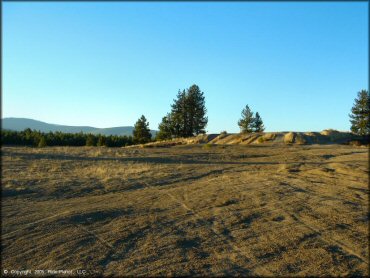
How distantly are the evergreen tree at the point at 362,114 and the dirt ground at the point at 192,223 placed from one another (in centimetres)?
3966

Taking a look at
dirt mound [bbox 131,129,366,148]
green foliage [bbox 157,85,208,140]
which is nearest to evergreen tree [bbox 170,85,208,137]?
green foliage [bbox 157,85,208,140]

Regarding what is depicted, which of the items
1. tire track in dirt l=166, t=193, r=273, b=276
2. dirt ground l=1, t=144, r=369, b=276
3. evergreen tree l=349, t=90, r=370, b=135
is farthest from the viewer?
evergreen tree l=349, t=90, r=370, b=135

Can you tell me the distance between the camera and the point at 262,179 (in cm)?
1495

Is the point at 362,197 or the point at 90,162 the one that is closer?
the point at 362,197

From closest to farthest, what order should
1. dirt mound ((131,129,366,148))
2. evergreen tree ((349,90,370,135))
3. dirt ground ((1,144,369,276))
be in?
dirt ground ((1,144,369,276))
dirt mound ((131,129,366,148))
evergreen tree ((349,90,370,135))

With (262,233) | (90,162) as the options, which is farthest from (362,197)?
(90,162)

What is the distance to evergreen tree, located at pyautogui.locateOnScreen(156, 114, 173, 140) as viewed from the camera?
61.9 m

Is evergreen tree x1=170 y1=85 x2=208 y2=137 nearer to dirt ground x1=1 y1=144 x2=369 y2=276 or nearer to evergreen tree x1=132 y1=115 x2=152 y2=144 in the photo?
evergreen tree x1=132 y1=115 x2=152 y2=144

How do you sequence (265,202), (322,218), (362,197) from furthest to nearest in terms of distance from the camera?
1. (362,197)
2. (265,202)
3. (322,218)

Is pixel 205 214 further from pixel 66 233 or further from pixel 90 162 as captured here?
pixel 90 162

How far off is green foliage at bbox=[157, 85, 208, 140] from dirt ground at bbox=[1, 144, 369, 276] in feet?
148

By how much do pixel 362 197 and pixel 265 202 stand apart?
348cm

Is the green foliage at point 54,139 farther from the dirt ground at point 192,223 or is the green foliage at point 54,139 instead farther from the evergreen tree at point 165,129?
the dirt ground at point 192,223

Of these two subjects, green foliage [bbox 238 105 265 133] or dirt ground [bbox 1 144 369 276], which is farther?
green foliage [bbox 238 105 265 133]
